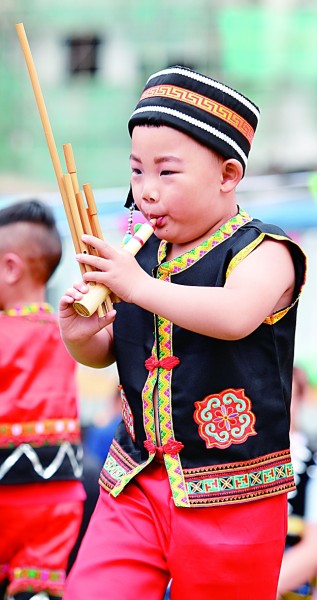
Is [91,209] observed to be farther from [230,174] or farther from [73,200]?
[230,174]

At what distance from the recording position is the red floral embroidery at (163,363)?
2488 millimetres

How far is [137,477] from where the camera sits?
258 cm

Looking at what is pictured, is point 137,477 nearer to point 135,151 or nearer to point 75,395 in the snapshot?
point 135,151

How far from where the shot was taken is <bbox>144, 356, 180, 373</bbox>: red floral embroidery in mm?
2488

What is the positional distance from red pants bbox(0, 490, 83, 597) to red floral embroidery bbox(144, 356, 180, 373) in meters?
1.31

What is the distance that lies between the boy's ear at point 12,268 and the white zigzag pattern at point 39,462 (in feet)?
2.09

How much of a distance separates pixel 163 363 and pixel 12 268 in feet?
4.63

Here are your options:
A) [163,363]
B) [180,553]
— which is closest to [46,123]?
[163,363]

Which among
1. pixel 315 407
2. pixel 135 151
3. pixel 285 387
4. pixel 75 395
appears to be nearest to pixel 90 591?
pixel 285 387

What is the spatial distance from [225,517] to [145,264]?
0.70 meters

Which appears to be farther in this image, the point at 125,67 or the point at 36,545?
the point at 125,67

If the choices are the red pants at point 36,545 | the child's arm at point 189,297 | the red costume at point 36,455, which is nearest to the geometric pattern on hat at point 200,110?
the child's arm at point 189,297

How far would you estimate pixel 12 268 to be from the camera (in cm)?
376

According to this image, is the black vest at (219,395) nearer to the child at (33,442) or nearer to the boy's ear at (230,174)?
Result: the boy's ear at (230,174)
